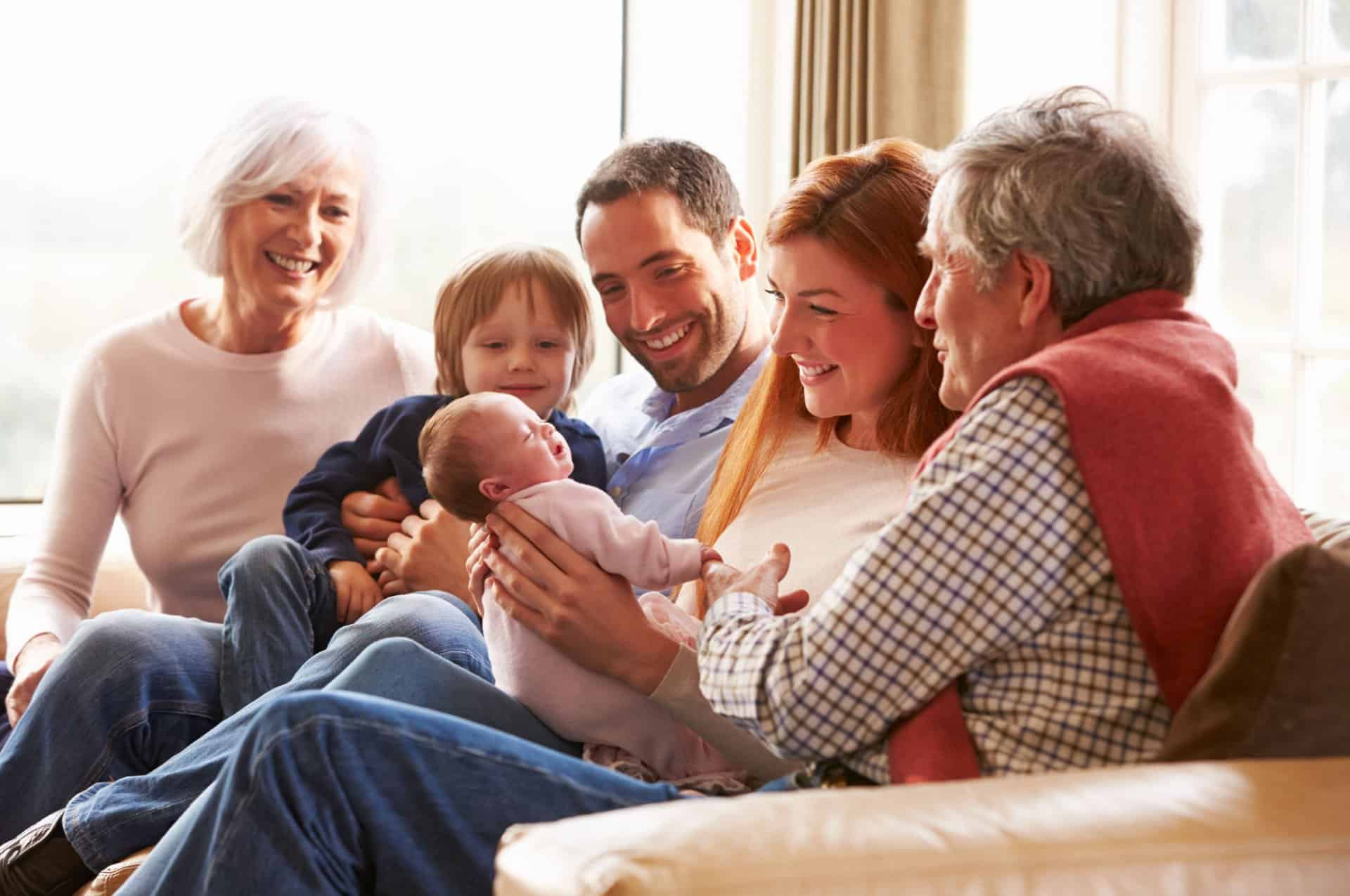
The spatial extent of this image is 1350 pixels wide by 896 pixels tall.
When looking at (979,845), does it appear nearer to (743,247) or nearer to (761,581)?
(761,581)

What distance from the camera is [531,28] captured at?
396cm

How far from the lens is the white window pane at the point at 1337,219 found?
3.01 meters

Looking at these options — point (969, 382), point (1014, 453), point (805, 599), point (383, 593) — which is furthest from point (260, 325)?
point (1014, 453)

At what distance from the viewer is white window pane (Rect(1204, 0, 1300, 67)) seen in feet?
10.1

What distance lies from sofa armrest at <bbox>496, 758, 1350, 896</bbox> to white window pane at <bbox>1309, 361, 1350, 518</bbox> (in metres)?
2.17

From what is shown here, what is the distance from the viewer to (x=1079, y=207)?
1336 mm

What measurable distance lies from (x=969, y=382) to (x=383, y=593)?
1.29 metres

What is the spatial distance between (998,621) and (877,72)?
2.22 meters

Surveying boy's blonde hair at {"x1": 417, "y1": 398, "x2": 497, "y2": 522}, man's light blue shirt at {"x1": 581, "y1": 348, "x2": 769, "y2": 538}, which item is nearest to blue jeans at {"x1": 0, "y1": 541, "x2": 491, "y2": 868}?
boy's blonde hair at {"x1": 417, "y1": 398, "x2": 497, "y2": 522}

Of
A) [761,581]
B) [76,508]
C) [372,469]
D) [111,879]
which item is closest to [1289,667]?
[761,581]

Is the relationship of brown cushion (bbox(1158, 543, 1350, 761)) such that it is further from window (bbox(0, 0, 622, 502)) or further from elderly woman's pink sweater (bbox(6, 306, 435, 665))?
window (bbox(0, 0, 622, 502))

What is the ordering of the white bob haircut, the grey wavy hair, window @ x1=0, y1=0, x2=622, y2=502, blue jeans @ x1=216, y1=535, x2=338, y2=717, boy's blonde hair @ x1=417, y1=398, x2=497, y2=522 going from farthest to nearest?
1. window @ x1=0, y1=0, x2=622, y2=502
2. the white bob haircut
3. blue jeans @ x1=216, y1=535, x2=338, y2=717
4. boy's blonde hair @ x1=417, y1=398, x2=497, y2=522
5. the grey wavy hair

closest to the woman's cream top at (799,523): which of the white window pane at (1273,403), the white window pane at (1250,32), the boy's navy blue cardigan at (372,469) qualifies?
the boy's navy blue cardigan at (372,469)

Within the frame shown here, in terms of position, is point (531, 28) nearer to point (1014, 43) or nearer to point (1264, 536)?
point (1014, 43)
